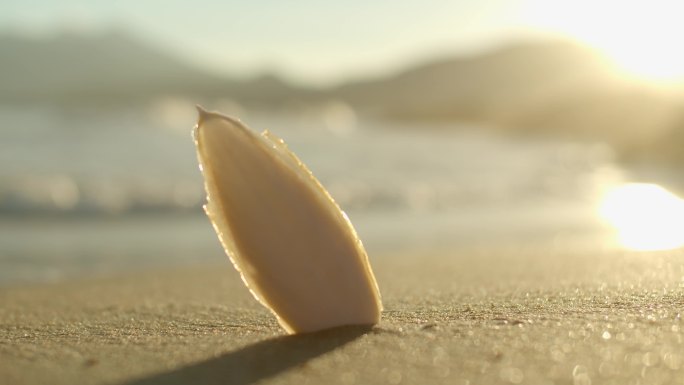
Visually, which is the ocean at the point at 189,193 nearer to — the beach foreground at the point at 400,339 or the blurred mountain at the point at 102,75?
the beach foreground at the point at 400,339

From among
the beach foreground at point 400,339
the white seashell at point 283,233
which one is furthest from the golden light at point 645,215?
the white seashell at point 283,233

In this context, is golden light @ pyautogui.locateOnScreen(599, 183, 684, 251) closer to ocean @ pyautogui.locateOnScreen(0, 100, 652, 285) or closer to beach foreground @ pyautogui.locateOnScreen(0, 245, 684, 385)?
ocean @ pyautogui.locateOnScreen(0, 100, 652, 285)

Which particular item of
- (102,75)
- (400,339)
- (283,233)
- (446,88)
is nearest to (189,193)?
(283,233)

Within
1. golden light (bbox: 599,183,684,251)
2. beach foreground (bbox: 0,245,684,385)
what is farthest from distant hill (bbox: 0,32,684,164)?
beach foreground (bbox: 0,245,684,385)

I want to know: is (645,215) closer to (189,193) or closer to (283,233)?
(189,193)

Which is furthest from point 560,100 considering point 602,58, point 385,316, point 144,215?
point 385,316

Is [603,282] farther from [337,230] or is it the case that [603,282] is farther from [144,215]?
[144,215]
